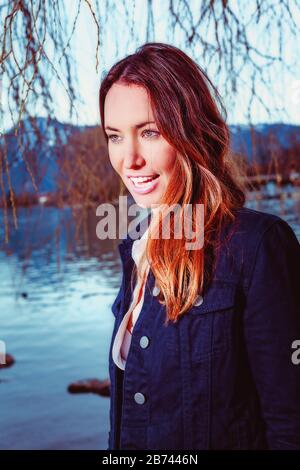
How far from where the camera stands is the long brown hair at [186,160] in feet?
4.11

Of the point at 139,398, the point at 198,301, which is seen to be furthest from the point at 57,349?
the point at 198,301

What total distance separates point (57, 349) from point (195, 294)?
20090 millimetres

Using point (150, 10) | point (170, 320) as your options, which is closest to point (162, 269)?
point (170, 320)

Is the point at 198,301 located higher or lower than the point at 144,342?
higher

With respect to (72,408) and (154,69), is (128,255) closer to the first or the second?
(154,69)

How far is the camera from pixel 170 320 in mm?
1271

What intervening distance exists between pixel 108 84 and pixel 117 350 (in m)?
0.62

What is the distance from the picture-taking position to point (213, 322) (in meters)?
1.20

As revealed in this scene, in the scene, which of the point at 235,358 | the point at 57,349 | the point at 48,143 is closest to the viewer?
the point at 235,358

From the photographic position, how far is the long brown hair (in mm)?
1253

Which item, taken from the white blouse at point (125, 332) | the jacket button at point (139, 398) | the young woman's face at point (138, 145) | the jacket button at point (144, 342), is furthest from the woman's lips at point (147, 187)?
the jacket button at point (139, 398)

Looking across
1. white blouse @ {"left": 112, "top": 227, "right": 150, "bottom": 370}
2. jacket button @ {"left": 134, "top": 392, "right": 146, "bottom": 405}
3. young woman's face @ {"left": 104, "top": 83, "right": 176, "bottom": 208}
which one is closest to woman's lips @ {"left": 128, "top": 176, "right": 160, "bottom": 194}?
young woman's face @ {"left": 104, "top": 83, "right": 176, "bottom": 208}

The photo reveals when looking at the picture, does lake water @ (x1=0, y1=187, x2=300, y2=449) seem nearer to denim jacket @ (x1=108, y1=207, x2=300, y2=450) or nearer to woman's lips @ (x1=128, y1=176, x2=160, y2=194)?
woman's lips @ (x1=128, y1=176, x2=160, y2=194)

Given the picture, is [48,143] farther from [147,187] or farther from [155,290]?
[155,290]
